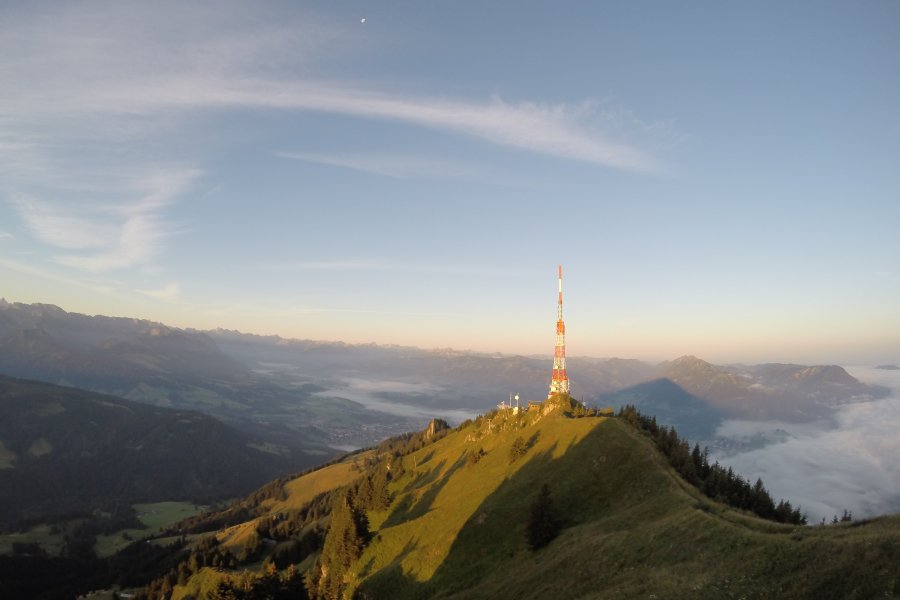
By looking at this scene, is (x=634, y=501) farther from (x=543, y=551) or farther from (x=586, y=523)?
(x=543, y=551)

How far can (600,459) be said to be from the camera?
78.4 m

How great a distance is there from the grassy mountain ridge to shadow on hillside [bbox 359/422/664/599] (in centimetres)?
21

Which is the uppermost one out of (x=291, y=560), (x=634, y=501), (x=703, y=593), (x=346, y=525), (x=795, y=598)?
(x=795, y=598)

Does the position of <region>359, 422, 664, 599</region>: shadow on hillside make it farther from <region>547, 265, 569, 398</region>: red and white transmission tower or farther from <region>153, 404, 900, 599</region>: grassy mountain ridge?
<region>547, 265, 569, 398</region>: red and white transmission tower

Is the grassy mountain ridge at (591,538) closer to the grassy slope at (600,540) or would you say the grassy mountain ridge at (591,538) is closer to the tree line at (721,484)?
the grassy slope at (600,540)

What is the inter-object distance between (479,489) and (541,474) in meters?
16.5

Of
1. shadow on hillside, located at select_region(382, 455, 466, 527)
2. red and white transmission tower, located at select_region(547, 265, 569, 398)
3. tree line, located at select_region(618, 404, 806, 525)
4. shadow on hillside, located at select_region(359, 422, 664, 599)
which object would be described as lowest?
shadow on hillside, located at select_region(382, 455, 466, 527)

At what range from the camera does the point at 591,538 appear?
184ft

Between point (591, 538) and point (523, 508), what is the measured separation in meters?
20.4

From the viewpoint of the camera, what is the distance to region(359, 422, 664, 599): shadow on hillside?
66.4m

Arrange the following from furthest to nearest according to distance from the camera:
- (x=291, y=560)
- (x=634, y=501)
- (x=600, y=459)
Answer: (x=291, y=560) → (x=600, y=459) → (x=634, y=501)

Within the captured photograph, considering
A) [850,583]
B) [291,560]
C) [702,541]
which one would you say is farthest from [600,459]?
[291,560]

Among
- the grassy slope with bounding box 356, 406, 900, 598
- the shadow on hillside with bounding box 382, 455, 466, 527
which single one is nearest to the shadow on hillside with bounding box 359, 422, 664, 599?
the grassy slope with bounding box 356, 406, 900, 598

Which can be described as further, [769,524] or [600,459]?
[600,459]
